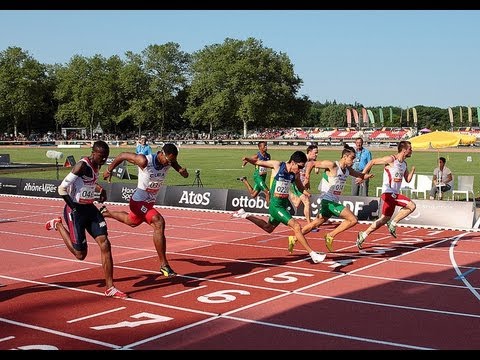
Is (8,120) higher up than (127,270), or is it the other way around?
(8,120)

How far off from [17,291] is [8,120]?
10276 cm

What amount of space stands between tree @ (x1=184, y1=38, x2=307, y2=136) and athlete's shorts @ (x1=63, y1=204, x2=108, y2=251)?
281 ft

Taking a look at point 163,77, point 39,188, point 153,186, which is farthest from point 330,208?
point 163,77

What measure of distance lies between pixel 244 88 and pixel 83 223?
88.8m

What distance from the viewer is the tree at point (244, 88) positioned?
312 ft

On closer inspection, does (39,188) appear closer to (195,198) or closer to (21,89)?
(195,198)

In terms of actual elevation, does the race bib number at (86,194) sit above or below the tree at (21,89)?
below

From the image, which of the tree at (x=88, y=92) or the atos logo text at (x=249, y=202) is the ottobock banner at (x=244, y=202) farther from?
the tree at (x=88, y=92)

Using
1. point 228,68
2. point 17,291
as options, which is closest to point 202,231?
point 17,291

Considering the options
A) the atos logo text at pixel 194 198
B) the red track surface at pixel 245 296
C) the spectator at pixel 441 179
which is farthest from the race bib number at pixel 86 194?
the spectator at pixel 441 179

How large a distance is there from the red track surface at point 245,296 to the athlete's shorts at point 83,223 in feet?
2.53
